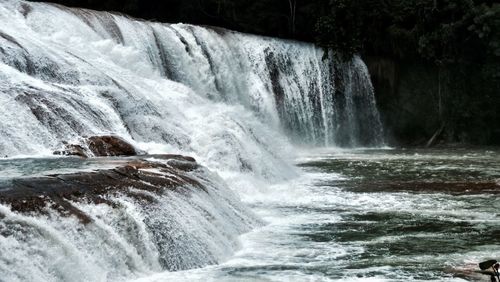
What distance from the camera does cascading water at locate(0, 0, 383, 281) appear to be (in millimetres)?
7641

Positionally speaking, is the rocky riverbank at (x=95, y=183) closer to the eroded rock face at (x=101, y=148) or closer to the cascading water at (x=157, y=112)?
the eroded rock face at (x=101, y=148)

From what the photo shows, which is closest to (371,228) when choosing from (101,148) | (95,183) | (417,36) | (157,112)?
(95,183)

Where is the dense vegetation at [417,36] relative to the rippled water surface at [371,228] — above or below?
above

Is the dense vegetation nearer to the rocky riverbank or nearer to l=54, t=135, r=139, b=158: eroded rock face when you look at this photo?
l=54, t=135, r=139, b=158: eroded rock face

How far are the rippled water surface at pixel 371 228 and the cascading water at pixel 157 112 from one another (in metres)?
0.60

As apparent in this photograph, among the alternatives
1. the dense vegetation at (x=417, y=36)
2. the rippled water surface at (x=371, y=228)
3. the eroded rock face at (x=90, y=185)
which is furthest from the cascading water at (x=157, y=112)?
the dense vegetation at (x=417, y=36)

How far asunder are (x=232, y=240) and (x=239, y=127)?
7622 millimetres

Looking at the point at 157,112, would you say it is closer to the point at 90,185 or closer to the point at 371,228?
the point at 371,228

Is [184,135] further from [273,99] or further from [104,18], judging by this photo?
[273,99]

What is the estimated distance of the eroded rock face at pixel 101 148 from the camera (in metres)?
12.0

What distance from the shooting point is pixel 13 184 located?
795cm

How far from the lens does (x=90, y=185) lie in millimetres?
8492

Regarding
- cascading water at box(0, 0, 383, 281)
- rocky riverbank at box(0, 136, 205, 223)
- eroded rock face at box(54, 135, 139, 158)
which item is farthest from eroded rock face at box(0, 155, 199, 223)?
eroded rock face at box(54, 135, 139, 158)

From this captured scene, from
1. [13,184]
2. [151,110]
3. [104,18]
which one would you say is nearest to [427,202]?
[151,110]
